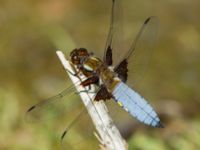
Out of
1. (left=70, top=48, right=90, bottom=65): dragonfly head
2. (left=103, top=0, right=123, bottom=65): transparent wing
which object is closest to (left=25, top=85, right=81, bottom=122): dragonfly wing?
(left=70, top=48, right=90, bottom=65): dragonfly head

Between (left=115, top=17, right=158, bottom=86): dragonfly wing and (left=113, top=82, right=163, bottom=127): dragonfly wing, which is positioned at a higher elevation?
(left=115, top=17, right=158, bottom=86): dragonfly wing

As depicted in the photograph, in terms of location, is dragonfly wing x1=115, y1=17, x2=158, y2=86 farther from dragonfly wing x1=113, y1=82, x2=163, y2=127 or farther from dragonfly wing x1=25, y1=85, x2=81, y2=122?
dragonfly wing x1=25, y1=85, x2=81, y2=122

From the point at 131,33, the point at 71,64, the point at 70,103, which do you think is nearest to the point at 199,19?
the point at 131,33

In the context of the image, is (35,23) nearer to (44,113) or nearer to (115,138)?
(44,113)

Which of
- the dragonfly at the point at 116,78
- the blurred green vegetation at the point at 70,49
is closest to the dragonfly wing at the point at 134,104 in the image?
the dragonfly at the point at 116,78

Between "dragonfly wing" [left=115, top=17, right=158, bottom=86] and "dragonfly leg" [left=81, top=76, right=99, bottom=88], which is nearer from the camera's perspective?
"dragonfly leg" [left=81, top=76, right=99, bottom=88]

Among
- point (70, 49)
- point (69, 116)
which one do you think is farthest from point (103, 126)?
point (70, 49)
